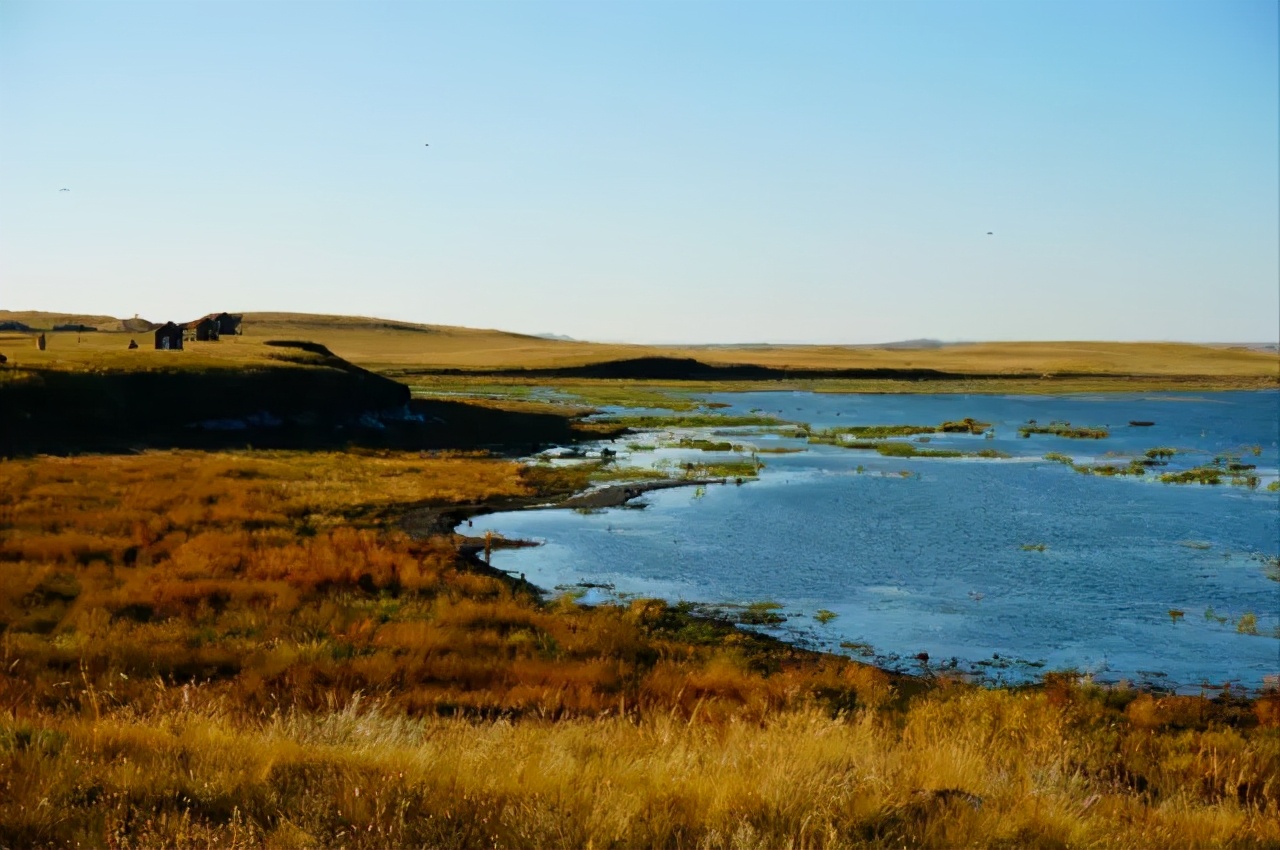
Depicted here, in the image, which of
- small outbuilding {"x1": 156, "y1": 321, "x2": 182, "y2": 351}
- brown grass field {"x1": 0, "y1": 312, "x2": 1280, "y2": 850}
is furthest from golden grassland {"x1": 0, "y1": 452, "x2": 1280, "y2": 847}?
small outbuilding {"x1": 156, "y1": 321, "x2": 182, "y2": 351}

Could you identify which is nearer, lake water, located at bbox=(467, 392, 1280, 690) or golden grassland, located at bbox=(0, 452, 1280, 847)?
golden grassland, located at bbox=(0, 452, 1280, 847)

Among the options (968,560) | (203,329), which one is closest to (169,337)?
(203,329)

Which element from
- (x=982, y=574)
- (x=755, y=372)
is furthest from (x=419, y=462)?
(x=755, y=372)

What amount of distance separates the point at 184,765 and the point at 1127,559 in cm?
2640

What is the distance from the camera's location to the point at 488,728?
1023cm

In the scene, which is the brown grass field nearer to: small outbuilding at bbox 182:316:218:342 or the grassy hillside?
the grassy hillside

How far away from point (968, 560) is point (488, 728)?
68.0ft

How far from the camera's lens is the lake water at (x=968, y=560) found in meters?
19.7

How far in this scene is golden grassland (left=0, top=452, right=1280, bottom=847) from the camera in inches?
266

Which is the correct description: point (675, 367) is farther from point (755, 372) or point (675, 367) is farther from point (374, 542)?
point (374, 542)

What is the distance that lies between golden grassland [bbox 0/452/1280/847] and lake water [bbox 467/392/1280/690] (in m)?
2.95

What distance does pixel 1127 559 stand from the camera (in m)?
28.2

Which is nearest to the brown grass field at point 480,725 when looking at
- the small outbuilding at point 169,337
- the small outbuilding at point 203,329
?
the small outbuilding at point 169,337

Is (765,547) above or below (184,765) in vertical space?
below
